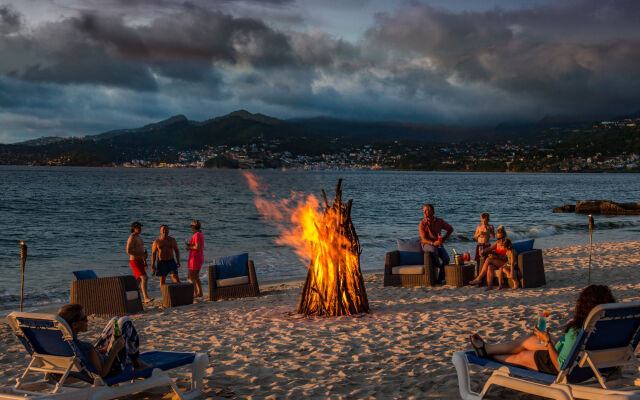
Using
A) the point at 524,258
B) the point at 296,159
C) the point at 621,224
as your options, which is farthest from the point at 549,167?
the point at 524,258

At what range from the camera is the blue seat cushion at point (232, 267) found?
10.9m

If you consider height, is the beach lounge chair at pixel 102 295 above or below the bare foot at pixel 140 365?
below

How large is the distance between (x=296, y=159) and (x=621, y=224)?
149m

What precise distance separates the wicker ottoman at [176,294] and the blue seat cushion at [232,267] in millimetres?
822

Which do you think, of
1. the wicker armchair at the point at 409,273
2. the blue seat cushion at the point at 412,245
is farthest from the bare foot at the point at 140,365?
the blue seat cushion at the point at 412,245

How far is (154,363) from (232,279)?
610 cm

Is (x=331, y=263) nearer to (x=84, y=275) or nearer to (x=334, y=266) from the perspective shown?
(x=334, y=266)

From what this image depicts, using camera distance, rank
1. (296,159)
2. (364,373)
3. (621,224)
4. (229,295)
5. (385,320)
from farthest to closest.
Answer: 1. (296,159)
2. (621,224)
3. (229,295)
4. (385,320)
5. (364,373)

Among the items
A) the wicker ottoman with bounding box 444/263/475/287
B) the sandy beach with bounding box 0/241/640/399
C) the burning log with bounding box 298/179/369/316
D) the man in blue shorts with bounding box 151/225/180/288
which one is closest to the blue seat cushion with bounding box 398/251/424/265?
the wicker ottoman with bounding box 444/263/475/287

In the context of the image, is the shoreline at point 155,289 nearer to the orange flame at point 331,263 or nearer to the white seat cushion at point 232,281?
the white seat cushion at point 232,281

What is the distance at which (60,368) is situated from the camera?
4.25 m

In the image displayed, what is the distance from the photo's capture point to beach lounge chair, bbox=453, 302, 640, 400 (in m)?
3.94

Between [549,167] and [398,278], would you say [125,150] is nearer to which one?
[549,167]

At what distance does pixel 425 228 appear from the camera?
420 inches
